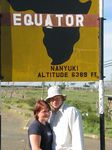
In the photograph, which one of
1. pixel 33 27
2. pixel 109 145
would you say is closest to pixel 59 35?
pixel 33 27

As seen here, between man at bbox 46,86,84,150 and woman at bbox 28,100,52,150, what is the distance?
0.10 m

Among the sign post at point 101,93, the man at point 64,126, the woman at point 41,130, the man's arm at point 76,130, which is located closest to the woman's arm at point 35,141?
the woman at point 41,130

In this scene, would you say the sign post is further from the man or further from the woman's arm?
the woman's arm

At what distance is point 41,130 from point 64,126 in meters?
0.25

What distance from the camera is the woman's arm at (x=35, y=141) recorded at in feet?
18.5

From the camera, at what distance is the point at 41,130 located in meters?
5.70

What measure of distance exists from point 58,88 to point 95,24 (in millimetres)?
1537

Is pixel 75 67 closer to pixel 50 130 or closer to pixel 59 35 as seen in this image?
pixel 59 35

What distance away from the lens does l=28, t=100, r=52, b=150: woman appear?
5672 mm

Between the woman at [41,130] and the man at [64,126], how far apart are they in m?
0.10

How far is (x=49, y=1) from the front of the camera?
7.16 meters

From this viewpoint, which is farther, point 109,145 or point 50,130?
point 109,145

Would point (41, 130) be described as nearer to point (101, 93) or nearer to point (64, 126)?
point (64, 126)

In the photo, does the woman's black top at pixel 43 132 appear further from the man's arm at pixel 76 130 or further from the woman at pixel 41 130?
the man's arm at pixel 76 130
